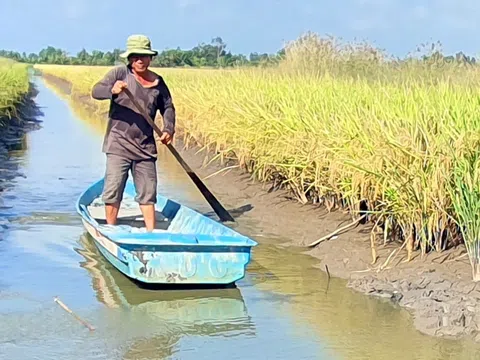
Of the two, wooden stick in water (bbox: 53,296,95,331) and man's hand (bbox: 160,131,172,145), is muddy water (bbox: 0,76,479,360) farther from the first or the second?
man's hand (bbox: 160,131,172,145)

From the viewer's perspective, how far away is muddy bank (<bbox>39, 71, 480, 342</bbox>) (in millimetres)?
5938

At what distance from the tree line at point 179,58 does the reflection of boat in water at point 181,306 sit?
240 cm

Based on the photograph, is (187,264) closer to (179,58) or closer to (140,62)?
(140,62)

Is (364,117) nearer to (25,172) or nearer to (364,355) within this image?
(364,355)

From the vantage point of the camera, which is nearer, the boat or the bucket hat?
the boat

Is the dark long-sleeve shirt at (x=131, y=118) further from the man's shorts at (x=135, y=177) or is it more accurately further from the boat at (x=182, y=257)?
the boat at (x=182, y=257)

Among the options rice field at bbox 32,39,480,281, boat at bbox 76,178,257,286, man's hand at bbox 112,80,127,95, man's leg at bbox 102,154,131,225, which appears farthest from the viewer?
man's leg at bbox 102,154,131,225

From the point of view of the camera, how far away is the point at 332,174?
820 cm

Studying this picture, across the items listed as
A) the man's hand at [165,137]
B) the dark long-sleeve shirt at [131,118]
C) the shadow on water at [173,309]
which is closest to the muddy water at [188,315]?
the shadow on water at [173,309]

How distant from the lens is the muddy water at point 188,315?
544 centimetres

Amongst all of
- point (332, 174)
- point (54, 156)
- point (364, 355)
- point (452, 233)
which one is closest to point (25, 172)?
point (54, 156)

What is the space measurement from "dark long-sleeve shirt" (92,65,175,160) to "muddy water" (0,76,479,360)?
3.62 feet

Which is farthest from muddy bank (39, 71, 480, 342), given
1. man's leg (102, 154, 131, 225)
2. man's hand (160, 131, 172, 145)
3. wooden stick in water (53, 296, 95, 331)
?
wooden stick in water (53, 296, 95, 331)

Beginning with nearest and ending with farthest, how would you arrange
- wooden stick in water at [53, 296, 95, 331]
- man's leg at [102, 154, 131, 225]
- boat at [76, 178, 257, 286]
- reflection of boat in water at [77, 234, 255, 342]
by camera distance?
wooden stick in water at [53, 296, 95, 331] → reflection of boat in water at [77, 234, 255, 342] → boat at [76, 178, 257, 286] → man's leg at [102, 154, 131, 225]
